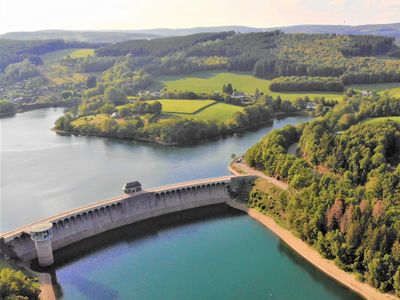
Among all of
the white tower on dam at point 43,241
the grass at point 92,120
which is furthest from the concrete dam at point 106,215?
the grass at point 92,120

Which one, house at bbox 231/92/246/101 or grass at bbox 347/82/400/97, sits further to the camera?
A: house at bbox 231/92/246/101

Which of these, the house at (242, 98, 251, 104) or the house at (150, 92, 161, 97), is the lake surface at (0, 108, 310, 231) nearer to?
the house at (242, 98, 251, 104)

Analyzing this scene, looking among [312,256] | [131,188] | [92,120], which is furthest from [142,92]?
[312,256]

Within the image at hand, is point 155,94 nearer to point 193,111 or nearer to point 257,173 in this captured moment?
point 193,111

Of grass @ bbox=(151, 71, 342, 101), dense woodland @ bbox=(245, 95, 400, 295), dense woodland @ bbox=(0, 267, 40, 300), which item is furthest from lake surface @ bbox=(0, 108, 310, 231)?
grass @ bbox=(151, 71, 342, 101)

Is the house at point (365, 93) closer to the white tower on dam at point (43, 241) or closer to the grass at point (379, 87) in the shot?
the grass at point (379, 87)
